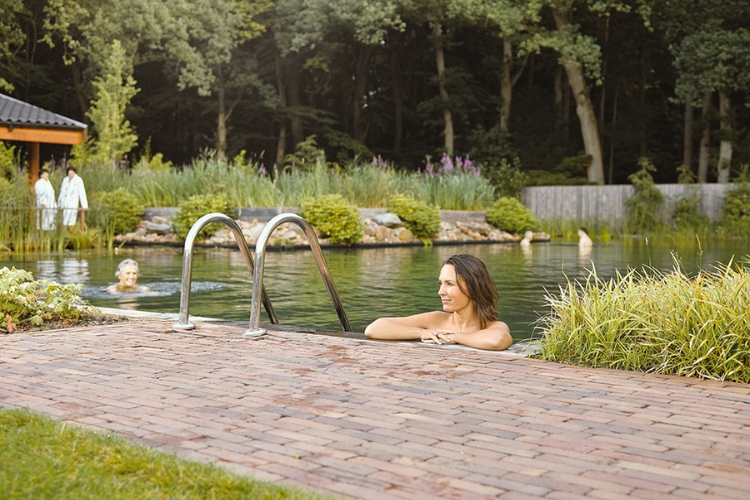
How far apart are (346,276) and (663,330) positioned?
8270mm

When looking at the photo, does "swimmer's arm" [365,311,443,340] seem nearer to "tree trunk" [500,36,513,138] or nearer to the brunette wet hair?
the brunette wet hair

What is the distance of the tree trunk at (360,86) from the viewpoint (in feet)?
139

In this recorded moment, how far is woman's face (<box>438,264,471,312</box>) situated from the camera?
632 cm

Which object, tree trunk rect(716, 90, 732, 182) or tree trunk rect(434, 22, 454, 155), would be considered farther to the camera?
tree trunk rect(434, 22, 454, 155)

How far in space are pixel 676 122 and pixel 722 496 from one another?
39.8m

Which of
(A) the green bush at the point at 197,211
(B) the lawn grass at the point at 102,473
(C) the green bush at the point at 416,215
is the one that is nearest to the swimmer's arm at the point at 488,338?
(B) the lawn grass at the point at 102,473

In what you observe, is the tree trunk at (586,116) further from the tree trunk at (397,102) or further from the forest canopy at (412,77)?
the tree trunk at (397,102)

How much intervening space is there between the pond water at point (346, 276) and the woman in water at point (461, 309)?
1.09m

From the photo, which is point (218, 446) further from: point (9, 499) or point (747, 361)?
point (747, 361)

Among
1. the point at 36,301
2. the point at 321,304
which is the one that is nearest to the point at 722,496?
the point at 36,301

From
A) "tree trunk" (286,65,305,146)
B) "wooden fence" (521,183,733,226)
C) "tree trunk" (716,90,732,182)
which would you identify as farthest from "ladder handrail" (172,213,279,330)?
A: "tree trunk" (286,65,305,146)

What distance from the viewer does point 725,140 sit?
107ft

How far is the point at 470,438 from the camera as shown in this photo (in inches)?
142

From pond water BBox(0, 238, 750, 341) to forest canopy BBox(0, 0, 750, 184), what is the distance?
1193cm
